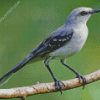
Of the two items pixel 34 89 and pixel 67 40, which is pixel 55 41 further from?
pixel 34 89

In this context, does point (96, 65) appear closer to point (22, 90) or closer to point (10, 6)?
point (10, 6)

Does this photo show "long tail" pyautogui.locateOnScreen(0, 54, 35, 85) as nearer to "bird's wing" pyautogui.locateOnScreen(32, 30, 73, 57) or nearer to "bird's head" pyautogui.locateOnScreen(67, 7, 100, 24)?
"bird's wing" pyautogui.locateOnScreen(32, 30, 73, 57)

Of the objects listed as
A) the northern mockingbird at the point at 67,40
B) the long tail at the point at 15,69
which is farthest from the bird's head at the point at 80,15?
the long tail at the point at 15,69

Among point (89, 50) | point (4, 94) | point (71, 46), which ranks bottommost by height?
point (4, 94)

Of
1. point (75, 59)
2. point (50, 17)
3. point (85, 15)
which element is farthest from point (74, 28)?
point (50, 17)

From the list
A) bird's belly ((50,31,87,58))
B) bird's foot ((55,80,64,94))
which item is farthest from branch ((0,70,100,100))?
bird's belly ((50,31,87,58))

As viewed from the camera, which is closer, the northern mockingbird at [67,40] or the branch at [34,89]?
the branch at [34,89]

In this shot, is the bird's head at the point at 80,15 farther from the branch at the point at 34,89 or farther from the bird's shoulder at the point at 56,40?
the branch at the point at 34,89
